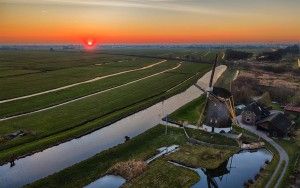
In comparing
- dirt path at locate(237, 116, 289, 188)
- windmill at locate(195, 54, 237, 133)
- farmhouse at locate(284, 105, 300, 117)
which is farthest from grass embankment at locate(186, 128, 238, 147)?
farmhouse at locate(284, 105, 300, 117)

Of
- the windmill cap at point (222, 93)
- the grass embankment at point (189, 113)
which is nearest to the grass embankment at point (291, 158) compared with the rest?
the windmill cap at point (222, 93)

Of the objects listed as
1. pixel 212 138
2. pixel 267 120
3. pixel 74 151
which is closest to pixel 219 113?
pixel 212 138

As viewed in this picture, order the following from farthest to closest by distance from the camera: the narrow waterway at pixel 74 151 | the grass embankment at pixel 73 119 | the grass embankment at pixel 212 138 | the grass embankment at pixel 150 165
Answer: the grass embankment at pixel 212 138 < the grass embankment at pixel 73 119 < the narrow waterway at pixel 74 151 < the grass embankment at pixel 150 165

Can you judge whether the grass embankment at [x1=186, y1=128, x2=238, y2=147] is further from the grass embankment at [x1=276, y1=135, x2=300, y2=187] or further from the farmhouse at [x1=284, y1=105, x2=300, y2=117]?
the farmhouse at [x1=284, y1=105, x2=300, y2=117]

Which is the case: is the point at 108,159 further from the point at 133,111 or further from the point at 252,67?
the point at 252,67

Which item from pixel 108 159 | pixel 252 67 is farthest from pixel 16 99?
pixel 252 67

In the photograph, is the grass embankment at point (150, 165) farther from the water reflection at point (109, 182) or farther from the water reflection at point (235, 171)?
the water reflection at point (235, 171)
